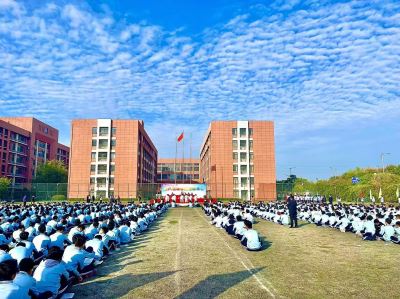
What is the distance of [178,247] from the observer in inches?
494

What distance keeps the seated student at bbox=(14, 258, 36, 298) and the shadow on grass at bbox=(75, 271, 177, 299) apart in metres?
1.53

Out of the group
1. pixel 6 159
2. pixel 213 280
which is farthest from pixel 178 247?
pixel 6 159

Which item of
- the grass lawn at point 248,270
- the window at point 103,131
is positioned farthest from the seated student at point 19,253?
the window at point 103,131

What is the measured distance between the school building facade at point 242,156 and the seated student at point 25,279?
188 ft

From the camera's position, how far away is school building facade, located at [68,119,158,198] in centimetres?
6094

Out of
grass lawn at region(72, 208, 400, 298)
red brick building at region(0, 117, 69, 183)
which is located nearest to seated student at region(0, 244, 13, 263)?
grass lawn at region(72, 208, 400, 298)

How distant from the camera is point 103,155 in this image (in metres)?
62.3

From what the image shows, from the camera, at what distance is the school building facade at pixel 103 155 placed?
60938 mm

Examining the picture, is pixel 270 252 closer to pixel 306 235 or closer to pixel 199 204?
pixel 306 235

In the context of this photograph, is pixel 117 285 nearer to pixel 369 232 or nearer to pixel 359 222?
pixel 369 232

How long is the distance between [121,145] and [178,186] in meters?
23.8

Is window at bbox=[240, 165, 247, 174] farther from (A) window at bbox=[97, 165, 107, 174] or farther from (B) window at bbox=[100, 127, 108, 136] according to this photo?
(B) window at bbox=[100, 127, 108, 136]

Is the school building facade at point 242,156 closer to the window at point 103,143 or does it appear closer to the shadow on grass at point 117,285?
the window at point 103,143

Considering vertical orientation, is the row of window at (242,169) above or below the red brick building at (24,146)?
below
